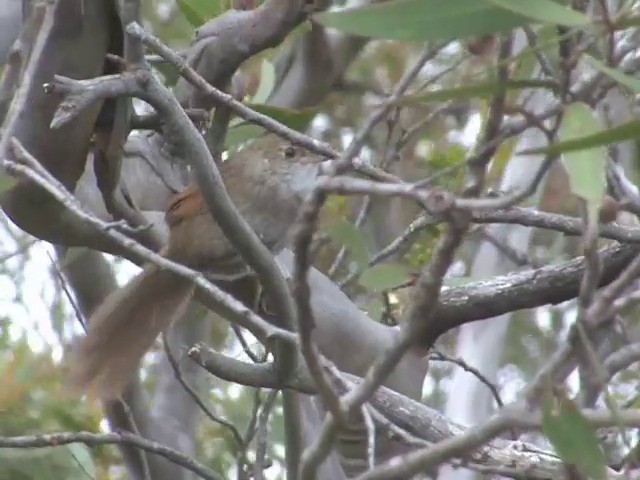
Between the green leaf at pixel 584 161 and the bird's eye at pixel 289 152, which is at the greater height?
the bird's eye at pixel 289 152

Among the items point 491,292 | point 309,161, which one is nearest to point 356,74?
point 309,161

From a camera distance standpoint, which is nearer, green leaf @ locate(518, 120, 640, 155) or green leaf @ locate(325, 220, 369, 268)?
green leaf @ locate(518, 120, 640, 155)

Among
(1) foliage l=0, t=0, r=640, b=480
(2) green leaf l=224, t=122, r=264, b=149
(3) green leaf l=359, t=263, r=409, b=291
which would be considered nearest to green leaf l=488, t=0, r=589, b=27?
(1) foliage l=0, t=0, r=640, b=480

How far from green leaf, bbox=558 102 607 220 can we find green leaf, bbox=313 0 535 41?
76 mm

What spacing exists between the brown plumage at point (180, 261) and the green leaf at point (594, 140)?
116 cm

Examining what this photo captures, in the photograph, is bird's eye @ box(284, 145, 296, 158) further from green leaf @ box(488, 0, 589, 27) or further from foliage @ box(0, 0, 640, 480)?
green leaf @ box(488, 0, 589, 27)

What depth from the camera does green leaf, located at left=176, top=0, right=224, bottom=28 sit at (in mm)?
1787

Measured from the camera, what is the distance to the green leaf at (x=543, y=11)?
0.69 metres

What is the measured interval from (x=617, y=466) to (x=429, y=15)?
0.92 meters

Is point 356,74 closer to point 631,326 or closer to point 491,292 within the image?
point 631,326

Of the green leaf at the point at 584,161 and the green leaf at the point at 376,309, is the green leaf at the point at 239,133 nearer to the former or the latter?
the green leaf at the point at 376,309

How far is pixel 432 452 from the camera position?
796 millimetres

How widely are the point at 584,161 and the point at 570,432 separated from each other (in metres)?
0.19

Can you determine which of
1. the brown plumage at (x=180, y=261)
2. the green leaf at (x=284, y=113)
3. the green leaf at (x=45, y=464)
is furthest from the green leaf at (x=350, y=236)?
the green leaf at (x=45, y=464)
